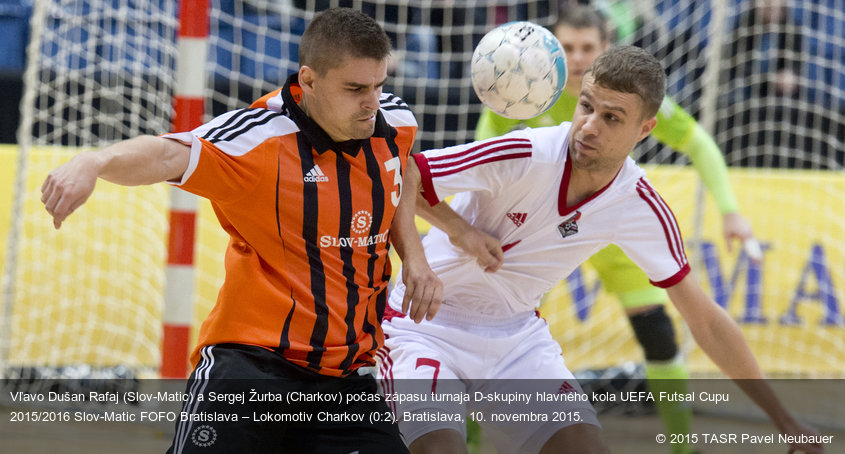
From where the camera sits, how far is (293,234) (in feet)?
8.74

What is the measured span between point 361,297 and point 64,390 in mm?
3697

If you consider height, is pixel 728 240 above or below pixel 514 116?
below

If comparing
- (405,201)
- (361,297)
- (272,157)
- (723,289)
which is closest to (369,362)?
(361,297)

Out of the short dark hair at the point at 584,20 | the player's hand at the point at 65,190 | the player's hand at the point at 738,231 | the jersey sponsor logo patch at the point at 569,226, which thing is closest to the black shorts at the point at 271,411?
the player's hand at the point at 65,190

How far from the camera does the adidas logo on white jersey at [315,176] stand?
2.69 m

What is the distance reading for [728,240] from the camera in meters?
4.16

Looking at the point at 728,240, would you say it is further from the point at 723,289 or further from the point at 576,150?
the point at 723,289

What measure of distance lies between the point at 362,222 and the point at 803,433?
1.47 m

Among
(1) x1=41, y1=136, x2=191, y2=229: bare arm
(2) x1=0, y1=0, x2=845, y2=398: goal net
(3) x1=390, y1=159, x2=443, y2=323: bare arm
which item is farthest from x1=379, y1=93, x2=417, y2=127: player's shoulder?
(2) x1=0, y1=0, x2=845, y2=398: goal net

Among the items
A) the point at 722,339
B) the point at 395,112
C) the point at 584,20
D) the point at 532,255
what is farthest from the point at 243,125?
the point at 584,20

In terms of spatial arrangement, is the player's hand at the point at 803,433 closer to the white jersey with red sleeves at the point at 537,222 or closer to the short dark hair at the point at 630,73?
the white jersey with red sleeves at the point at 537,222

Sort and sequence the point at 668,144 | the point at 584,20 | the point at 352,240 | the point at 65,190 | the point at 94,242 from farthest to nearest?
the point at 94,242
the point at 668,144
the point at 584,20
the point at 352,240
the point at 65,190

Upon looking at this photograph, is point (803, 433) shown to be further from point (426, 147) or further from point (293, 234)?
point (426, 147)

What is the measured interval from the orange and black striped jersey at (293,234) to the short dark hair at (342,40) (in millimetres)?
165
